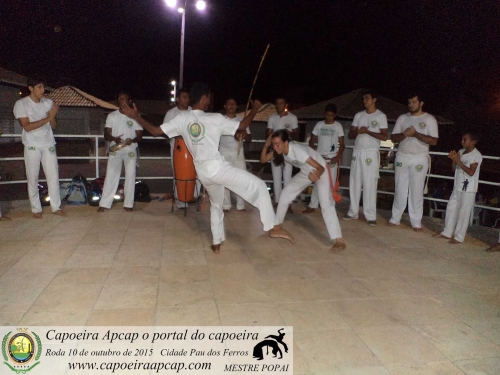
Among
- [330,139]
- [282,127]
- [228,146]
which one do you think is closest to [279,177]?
[282,127]

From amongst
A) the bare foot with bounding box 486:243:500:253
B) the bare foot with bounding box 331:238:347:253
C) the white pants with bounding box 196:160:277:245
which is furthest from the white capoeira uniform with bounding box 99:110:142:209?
the bare foot with bounding box 486:243:500:253

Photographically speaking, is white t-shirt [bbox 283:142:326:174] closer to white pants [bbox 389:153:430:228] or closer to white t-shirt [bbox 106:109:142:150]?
white pants [bbox 389:153:430:228]

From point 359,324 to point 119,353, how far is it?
1880 mm

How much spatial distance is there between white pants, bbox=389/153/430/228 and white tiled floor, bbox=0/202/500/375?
459 millimetres

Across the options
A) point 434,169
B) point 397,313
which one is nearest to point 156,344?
point 397,313

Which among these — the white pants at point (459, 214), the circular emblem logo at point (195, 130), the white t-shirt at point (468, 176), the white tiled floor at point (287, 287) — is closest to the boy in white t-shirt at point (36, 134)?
the white tiled floor at point (287, 287)

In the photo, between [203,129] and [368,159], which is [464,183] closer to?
[368,159]

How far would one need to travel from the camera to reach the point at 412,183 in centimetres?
626

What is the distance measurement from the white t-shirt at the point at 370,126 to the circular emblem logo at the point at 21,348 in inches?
205

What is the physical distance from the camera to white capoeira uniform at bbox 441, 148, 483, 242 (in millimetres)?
5535

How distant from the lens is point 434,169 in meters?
11.9

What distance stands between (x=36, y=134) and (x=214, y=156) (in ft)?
10.4

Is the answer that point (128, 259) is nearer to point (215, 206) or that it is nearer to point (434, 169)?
point (215, 206)

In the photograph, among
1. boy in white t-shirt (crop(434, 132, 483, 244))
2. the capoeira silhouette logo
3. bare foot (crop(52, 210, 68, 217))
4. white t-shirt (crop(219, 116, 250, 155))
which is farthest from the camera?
white t-shirt (crop(219, 116, 250, 155))
